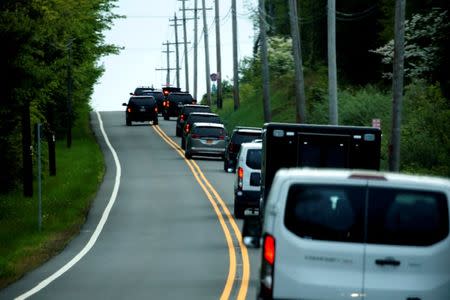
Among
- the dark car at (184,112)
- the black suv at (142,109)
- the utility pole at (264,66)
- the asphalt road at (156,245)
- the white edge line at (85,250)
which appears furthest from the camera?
the black suv at (142,109)

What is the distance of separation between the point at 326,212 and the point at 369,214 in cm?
39

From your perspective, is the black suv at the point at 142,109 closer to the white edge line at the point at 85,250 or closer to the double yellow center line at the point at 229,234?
the double yellow center line at the point at 229,234

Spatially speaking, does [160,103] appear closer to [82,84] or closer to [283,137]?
[82,84]

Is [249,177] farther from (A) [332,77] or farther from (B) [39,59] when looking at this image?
(B) [39,59]

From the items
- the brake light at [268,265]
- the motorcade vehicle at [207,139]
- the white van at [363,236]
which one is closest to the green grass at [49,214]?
the motorcade vehicle at [207,139]

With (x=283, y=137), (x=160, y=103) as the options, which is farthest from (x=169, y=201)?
(x=160, y=103)

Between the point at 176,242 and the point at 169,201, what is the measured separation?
1201 cm

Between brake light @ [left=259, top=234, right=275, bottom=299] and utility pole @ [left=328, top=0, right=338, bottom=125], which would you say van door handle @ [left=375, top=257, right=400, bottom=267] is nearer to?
brake light @ [left=259, top=234, right=275, bottom=299]

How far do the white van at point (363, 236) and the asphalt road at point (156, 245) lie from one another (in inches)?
321

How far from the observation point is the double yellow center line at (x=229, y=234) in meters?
22.4

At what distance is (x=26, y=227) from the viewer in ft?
118

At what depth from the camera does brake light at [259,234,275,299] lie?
12.8m

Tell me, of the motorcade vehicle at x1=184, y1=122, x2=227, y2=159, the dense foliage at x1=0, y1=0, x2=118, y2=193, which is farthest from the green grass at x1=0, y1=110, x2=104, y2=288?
the motorcade vehicle at x1=184, y1=122, x2=227, y2=159

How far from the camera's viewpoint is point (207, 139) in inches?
2410
